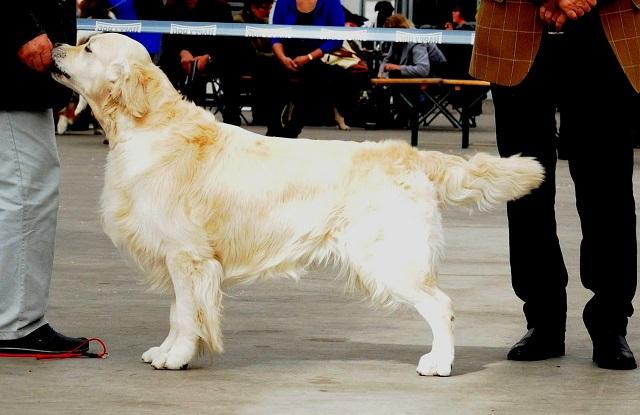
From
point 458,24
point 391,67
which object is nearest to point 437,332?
point 391,67

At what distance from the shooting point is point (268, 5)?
760 inches

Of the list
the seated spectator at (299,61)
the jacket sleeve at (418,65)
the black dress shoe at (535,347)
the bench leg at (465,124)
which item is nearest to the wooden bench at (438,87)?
Result: the bench leg at (465,124)

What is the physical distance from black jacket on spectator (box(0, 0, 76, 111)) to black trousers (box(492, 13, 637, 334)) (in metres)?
1.81

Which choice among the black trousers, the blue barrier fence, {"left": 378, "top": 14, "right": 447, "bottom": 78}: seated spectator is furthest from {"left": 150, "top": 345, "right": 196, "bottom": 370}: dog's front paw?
{"left": 378, "top": 14, "right": 447, "bottom": 78}: seated spectator

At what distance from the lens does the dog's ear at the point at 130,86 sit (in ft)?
16.6

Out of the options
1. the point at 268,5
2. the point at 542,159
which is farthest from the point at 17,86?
the point at 268,5

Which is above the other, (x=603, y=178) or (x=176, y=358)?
(x=603, y=178)

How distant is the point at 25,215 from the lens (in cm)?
517

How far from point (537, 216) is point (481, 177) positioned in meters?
0.39

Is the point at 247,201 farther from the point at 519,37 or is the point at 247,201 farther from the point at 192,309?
the point at 519,37

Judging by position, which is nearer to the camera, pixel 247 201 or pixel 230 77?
→ pixel 247 201

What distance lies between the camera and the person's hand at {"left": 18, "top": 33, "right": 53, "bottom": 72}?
5.08 meters

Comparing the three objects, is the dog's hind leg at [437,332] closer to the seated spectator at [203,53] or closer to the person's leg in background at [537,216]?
the person's leg in background at [537,216]

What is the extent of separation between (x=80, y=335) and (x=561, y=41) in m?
2.36
